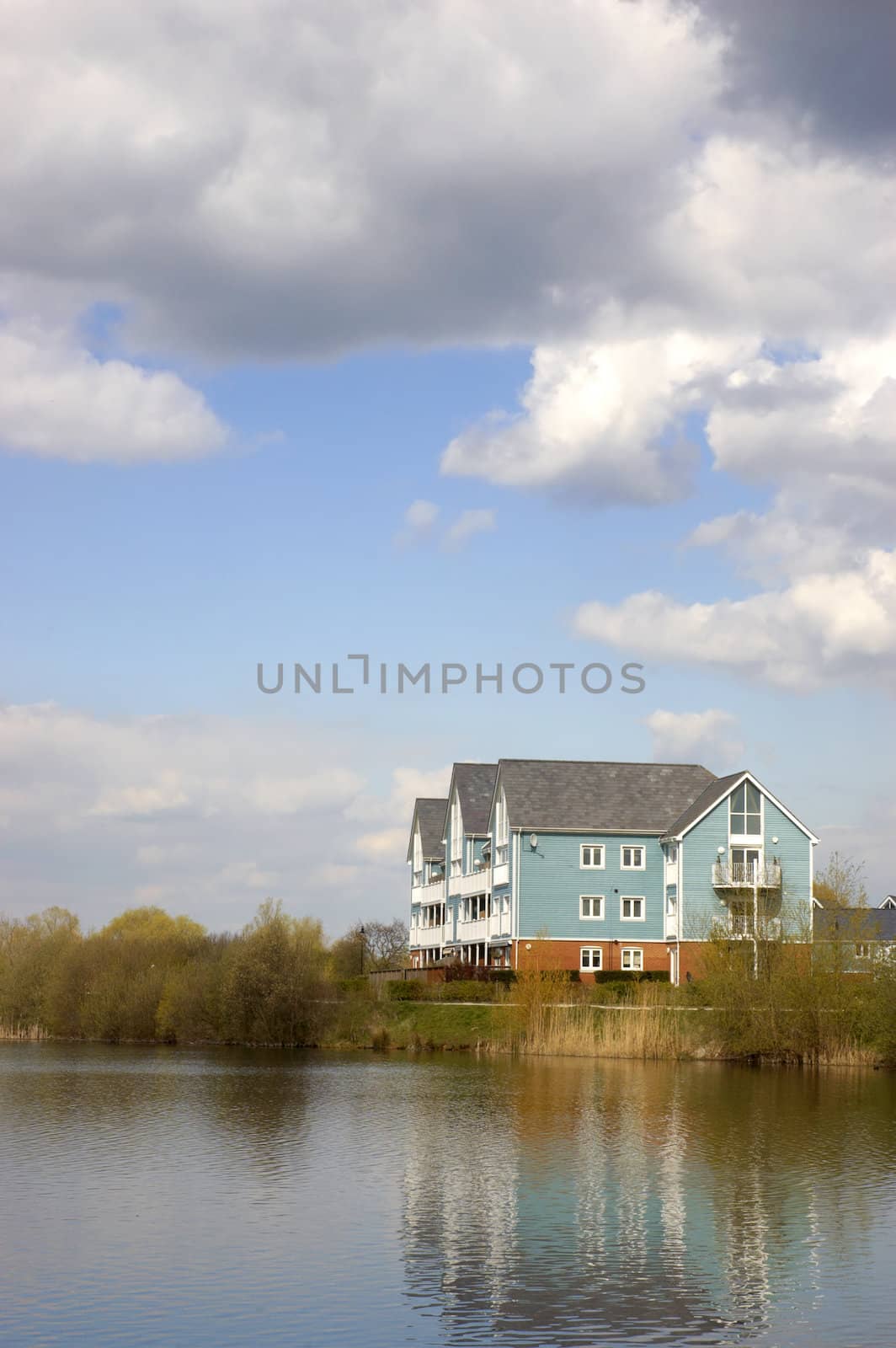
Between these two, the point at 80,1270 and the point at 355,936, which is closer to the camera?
the point at 80,1270

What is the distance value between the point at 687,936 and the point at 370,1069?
25.4 metres

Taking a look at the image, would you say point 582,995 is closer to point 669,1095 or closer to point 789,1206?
point 669,1095

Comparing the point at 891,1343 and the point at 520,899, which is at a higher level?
the point at 520,899

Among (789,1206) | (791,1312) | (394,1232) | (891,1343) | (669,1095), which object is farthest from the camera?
(669,1095)

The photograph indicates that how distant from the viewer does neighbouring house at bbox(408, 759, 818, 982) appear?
70.6 m

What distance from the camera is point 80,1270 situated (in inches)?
622

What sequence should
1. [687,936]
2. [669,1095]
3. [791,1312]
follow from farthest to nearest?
[687,936], [669,1095], [791,1312]

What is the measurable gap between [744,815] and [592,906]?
8.23 meters

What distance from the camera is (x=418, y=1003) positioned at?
2420 inches

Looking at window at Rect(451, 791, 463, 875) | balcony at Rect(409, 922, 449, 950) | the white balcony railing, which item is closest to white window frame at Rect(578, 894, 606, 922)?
the white balcony railing

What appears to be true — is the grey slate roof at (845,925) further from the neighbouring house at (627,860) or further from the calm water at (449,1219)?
the neighbouring house at (627,860)

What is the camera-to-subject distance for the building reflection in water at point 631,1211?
1423 centimetres

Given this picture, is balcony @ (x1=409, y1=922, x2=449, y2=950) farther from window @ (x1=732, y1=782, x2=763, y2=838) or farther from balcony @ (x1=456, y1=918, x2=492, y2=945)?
window @ (x1=732, y1=782, x2=763, y2=838)

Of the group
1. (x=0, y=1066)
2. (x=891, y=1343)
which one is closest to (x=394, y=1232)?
(x=891, y=1343)
